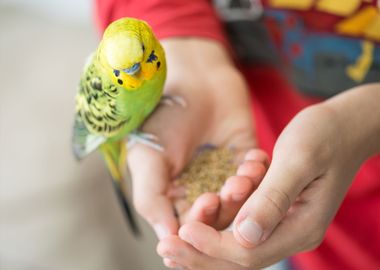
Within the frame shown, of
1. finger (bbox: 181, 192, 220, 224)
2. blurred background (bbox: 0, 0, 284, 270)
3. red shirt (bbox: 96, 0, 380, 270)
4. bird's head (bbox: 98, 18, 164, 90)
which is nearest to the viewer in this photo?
bird's head (bbox: 98, 18, 164, 90)

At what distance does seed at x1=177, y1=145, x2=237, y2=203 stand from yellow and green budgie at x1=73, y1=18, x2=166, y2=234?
0.08 m

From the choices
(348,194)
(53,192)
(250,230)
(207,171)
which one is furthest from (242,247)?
(53,192)

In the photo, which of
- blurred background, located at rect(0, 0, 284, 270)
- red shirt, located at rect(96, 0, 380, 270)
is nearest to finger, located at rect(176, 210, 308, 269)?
red shirt, located at rect(96, 0, 380, 270)

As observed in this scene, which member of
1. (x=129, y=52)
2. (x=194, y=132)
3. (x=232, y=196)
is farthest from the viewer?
(x=194, y=132)

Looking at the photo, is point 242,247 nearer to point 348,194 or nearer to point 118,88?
point 118,88

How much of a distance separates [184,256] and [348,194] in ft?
1.30

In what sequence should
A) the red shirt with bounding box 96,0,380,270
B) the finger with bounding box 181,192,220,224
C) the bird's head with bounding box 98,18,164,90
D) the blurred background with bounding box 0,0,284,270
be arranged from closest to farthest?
the bird's head with bounding box 98,18,164,90
the finger with bounding box 181,192,220,224
the red shirt with bounding box 96,0,380,270
the blurred background with bounding box 0,0,284,270

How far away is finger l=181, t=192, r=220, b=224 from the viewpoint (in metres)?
0.48

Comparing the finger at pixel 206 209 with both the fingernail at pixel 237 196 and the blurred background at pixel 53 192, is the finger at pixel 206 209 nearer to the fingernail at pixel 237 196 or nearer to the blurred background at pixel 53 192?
the fingernail at pixel 237 196

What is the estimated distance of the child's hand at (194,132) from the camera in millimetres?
491

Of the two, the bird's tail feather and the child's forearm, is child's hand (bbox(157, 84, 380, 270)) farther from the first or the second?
the bird's tail feather

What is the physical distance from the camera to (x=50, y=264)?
1.06 meters

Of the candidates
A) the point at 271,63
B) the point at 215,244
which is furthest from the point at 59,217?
the point at 215,244

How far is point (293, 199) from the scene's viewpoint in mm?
440
